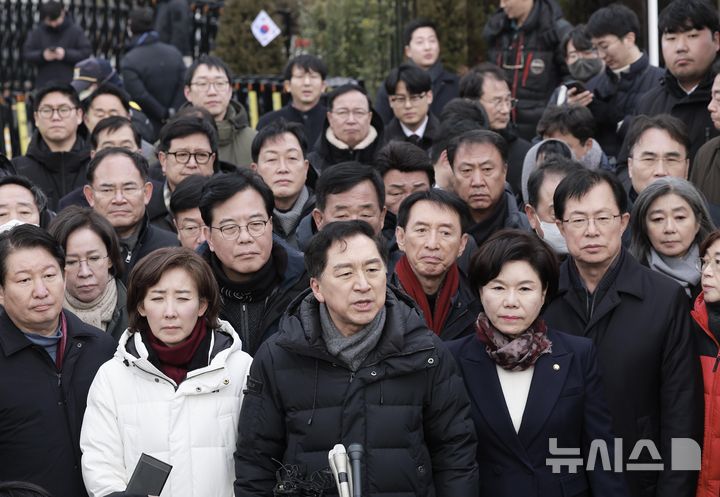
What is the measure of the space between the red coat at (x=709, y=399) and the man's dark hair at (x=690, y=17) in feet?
10.3

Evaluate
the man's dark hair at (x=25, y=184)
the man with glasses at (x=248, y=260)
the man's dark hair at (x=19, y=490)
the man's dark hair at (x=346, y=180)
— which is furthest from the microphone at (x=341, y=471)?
the man's dark hair at (x=25, y=184)

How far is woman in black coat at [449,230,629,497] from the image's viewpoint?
496 cm

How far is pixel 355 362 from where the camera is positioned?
4.82m

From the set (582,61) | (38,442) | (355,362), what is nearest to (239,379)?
(355,362)

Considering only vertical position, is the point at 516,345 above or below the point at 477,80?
below

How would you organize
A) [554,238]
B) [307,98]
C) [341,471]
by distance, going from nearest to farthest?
[341,471] < [554,238] < [307,98]

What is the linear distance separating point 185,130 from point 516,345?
11.5 ft

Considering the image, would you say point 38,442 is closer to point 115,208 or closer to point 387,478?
point 387,478

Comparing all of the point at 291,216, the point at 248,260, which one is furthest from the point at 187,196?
the point at 248,260

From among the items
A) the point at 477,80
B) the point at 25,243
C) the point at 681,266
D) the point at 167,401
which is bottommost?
the point at 167,401

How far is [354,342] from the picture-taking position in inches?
191

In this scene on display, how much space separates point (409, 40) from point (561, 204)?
584 cm

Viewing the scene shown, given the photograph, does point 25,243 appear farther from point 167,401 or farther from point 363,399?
point 363,399

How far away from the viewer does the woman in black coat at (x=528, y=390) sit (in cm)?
496
